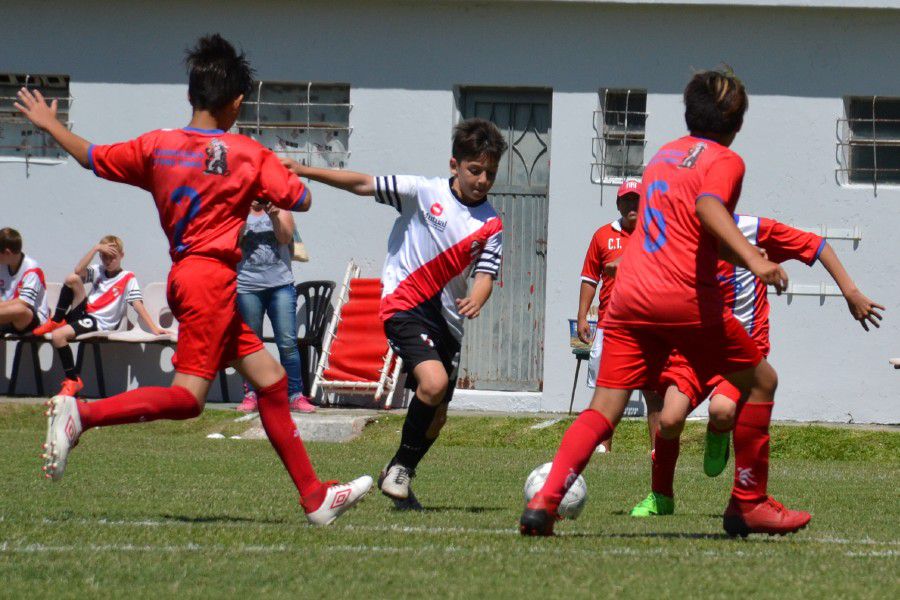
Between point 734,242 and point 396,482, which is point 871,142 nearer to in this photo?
point 396,482

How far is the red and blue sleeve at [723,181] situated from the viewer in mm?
5324

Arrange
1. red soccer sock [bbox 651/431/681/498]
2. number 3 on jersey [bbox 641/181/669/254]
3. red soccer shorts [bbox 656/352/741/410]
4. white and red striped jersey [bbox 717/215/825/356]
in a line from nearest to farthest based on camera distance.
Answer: number 3 on jersey [bbox 641/181/669/254] < white and red striped jersey [bbox 717/215/825/356] < red soccer sock [bbox 651/431/681/498] < red soccer shorts [bbox 656/352/741/410]

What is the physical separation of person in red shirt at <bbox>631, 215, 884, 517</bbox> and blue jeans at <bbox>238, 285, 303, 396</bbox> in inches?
263

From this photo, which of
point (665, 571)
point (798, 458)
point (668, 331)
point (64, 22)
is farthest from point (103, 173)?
point (64, 22)

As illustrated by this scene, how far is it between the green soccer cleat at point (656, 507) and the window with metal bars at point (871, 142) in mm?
8450

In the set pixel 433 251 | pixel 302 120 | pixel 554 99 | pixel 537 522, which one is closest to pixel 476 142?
pixel 433 251

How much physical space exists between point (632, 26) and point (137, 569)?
37.1 ft

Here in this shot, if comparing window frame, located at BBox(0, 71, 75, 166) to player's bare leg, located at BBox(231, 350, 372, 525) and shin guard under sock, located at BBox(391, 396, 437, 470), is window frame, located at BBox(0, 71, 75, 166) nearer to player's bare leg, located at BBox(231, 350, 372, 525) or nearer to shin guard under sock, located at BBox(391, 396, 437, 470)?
shin guard under sock, located at BBox(391, 396, 437, 470)

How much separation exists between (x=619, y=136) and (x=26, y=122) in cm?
629

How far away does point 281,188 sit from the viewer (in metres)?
5.79

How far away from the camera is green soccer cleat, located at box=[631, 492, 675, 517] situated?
700cm

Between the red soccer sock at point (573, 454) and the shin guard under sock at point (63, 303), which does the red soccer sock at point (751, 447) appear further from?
the shin guard under sock at point (63, 303)

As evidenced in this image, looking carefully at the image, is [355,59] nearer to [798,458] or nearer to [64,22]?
[64,22]

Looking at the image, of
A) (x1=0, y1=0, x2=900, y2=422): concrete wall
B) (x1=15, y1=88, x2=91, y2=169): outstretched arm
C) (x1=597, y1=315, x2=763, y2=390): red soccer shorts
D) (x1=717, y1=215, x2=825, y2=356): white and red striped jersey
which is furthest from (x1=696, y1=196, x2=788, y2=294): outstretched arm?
(x1=0, y1=0, x2=900, y2=422): concrete wall
